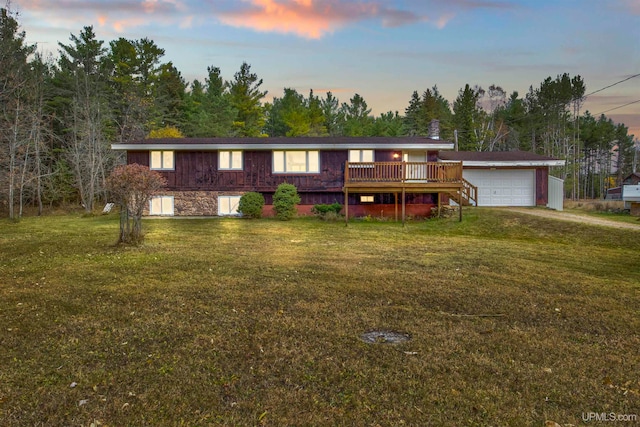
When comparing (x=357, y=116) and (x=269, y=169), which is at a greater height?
(x=357, y=116)

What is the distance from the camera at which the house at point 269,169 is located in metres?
20.2

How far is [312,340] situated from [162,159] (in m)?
19.0

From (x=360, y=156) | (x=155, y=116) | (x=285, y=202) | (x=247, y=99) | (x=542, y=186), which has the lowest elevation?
(x=285, y=202)

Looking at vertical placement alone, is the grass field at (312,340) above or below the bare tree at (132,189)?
below

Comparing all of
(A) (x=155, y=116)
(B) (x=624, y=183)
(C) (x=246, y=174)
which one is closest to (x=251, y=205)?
(C) (x=246, y=174)

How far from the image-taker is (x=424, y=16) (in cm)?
1781

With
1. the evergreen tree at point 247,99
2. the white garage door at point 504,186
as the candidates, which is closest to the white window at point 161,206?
the white garage door at point 504,186

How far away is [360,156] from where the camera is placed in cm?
2023

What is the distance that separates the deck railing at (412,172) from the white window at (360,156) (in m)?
1.70

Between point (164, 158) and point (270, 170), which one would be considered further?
point (164, 158)

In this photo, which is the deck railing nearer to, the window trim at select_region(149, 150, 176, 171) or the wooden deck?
the wooden deck

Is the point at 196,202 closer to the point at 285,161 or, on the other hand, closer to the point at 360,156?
the point at 285,161

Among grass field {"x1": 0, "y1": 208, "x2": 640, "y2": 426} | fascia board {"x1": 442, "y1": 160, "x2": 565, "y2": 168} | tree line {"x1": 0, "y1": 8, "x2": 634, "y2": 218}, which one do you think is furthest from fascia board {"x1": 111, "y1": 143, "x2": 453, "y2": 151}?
grass field {"x1": 0, "y1": 208, "x2": 640, "y2": 426}

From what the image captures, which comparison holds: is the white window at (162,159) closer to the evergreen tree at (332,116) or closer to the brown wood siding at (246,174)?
the brown wood siding at (246,174)
